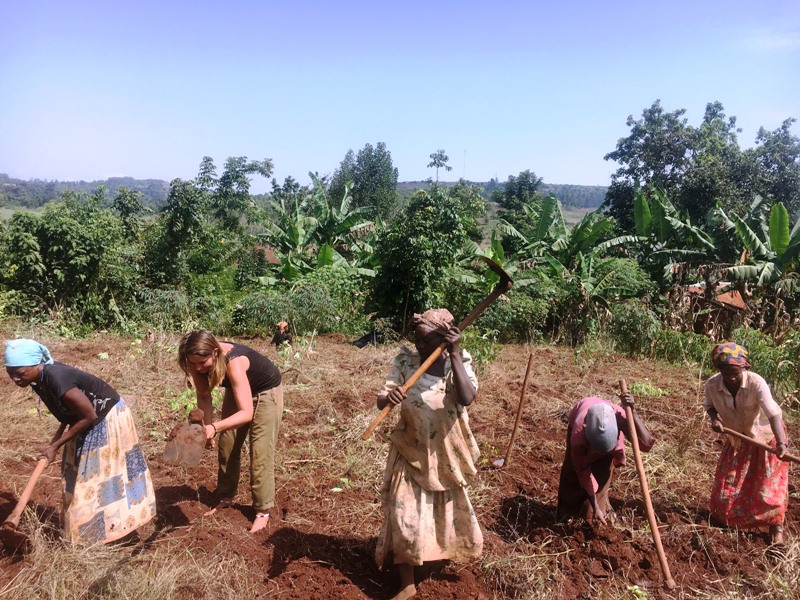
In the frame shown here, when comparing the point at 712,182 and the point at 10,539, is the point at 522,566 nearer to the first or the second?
the point at 10,539

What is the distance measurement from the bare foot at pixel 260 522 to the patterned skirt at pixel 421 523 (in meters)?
0.92

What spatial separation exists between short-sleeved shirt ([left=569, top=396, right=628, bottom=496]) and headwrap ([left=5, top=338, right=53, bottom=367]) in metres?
2.75

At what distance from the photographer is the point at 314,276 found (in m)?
11.7

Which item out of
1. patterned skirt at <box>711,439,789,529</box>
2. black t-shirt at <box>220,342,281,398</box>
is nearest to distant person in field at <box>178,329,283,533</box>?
black t-shirt at <box>220,342,281,398</box>

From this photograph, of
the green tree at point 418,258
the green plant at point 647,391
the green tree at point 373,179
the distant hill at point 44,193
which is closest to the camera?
the green plant at point 647,391

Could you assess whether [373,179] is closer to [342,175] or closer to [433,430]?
[342,175]

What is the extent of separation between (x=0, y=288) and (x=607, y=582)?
10657 mm

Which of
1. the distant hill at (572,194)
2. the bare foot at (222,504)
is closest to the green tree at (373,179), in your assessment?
the bare foot at (222,504)

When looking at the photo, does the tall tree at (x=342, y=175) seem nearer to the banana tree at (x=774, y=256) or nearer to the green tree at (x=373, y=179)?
the green tree at (x=373, y=179)

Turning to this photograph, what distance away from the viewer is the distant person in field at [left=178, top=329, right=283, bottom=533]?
2.97 m

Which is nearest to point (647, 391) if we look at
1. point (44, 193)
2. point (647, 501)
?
point (647, 501)

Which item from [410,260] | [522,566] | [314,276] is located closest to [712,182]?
[410,260]

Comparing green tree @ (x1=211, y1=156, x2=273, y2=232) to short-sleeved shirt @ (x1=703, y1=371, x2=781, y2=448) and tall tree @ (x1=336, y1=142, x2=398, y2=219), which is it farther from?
short-sleeved shirt @ (x1=703, y1=371, x2=781, y2=448)

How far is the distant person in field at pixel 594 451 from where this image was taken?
10.1ft
